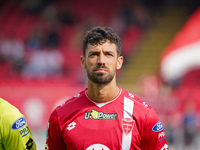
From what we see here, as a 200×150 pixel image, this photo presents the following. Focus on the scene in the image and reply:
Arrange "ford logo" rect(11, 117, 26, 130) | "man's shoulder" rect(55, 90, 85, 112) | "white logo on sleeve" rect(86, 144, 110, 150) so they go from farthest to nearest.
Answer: "man's shoulder" rect(55, 90, 85, 112), "ford logo" rect(11, 117, 26, 130), "white logo on sleeve" rect(86, 144, 110, 150)

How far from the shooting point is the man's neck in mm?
3730

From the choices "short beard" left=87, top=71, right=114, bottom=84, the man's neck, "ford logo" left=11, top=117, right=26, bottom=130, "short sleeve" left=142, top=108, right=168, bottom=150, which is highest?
"short beard" left=87, top=71, right=114, bottom=84

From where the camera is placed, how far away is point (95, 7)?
18531 millimetres

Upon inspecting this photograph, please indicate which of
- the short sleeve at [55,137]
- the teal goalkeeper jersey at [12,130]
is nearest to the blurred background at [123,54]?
the short sleeve at [55,137]

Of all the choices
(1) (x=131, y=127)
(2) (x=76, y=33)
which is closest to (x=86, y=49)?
(1) (x=131, y=127)

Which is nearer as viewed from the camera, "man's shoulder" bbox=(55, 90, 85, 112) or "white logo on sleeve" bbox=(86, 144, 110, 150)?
"white logo on sleeve" bbox=(86, 144, 110, 150)

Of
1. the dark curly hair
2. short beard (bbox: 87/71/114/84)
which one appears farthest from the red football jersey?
the dark curly hair

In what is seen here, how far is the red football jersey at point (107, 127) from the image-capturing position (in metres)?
3.59

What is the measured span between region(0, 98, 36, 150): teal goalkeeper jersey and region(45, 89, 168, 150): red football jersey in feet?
0.77

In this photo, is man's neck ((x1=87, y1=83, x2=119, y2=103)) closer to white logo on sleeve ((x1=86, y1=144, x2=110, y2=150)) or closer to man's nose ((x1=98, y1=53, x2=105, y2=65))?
man's nose ((x1=98, y1=53, x2=105, y2=65))

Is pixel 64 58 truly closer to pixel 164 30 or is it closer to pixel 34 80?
pixel 34 80

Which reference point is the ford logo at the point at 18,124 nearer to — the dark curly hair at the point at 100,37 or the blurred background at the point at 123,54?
the dark curly hair at the point at 100,37

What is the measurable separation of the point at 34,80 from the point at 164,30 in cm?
686

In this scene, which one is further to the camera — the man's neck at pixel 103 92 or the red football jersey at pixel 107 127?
the man's neck at pixel 103 92
